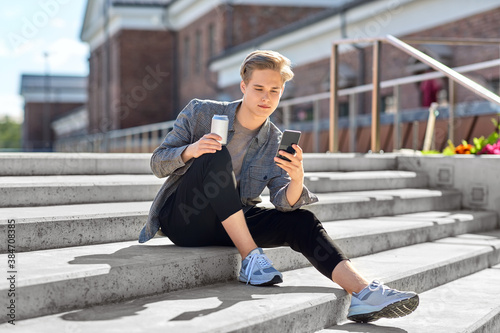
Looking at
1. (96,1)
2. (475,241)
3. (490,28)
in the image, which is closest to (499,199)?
(475,241)

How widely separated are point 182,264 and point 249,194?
56cm

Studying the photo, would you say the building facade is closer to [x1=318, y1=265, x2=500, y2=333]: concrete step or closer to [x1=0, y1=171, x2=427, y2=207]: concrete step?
[x1=0, y1=171, x2=427, y2=207]: concrete step

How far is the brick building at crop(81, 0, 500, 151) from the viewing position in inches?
501

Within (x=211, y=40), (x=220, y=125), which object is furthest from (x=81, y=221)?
(x=211, y=40)

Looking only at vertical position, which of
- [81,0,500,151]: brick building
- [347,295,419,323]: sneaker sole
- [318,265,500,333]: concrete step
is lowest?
[318,265,500,333]: concrete step

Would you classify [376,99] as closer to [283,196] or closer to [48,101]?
[283,196]

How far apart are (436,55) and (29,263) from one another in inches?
436

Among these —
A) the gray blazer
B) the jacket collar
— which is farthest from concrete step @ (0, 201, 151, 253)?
the jacket collar

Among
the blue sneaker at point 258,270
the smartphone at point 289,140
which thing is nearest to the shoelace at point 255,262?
the blue sneaker at point 258,270

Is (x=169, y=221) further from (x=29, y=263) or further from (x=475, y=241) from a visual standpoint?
(x=475, y=241)

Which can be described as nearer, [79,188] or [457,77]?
[79,188]

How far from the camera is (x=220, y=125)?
2.86 meters

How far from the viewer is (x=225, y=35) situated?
2250 cm

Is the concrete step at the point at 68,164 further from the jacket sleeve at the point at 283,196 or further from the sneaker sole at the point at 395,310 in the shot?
the sneaker sole at the point at 395,310
